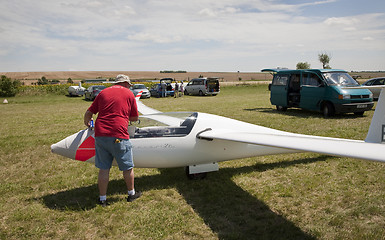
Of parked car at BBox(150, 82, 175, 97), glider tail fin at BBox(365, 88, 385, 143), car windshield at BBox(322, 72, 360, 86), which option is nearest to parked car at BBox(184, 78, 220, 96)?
parked car at BBox(150, 82, 175, 97)

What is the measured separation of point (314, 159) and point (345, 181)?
1.25 meters

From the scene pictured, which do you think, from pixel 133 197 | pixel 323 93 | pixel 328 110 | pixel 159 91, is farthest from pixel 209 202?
pixel 159 91

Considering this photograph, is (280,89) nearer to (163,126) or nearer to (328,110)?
(328,110)

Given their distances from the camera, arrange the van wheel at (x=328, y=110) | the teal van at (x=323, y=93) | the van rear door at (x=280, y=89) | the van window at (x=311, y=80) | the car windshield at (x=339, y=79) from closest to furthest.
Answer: the teal van at (x=323, y=93) < the van wheel at (x=328, y=110) < the car windshield at (x=339, y=79) < the van window at (x=311, y=80) < the van rear door at (x=280, y=89)

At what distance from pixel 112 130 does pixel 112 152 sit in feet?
1.28

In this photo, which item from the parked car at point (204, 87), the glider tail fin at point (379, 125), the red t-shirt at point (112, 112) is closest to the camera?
the red t-shirt at point (112, 112)

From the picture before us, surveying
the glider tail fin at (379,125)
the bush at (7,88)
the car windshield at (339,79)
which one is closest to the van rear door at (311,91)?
the car windshield at (339,79)

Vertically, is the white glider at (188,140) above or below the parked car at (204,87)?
below

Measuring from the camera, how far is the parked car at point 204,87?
30270 millimetres

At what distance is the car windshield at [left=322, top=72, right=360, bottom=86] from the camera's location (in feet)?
40.2

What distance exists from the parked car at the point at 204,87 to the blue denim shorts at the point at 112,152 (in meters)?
26.2

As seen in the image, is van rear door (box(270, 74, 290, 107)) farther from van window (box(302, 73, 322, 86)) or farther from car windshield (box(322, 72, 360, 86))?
car windshield (box(322, 72, 360, 86))

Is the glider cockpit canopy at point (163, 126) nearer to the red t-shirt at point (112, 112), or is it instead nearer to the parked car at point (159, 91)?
the red t-shirt at point (112, 112)

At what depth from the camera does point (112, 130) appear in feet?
13.7
